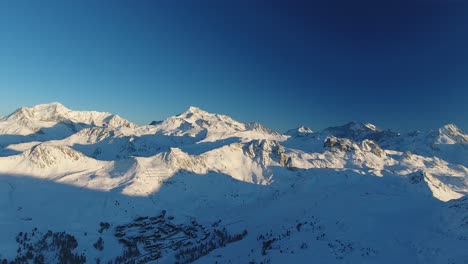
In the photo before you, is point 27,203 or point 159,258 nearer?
point 159,258

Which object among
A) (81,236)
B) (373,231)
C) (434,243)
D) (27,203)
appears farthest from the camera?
(27,203)

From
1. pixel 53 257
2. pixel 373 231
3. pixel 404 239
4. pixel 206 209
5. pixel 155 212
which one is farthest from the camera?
pixel 206 209

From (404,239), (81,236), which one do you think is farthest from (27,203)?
(404,239)

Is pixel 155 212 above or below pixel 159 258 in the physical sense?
above

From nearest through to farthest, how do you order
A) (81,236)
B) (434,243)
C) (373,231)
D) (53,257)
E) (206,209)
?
(434,243) < (373,231) < (53,257) < (81,236) < (206,209)

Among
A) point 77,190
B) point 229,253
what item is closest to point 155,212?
point 77,190

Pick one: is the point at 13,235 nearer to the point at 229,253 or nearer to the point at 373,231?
the point at 229,253

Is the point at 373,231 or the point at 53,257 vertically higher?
the point at 373,231

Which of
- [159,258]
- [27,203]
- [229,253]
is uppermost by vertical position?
[27,203]

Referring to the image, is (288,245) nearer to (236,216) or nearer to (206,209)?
(236,216)
